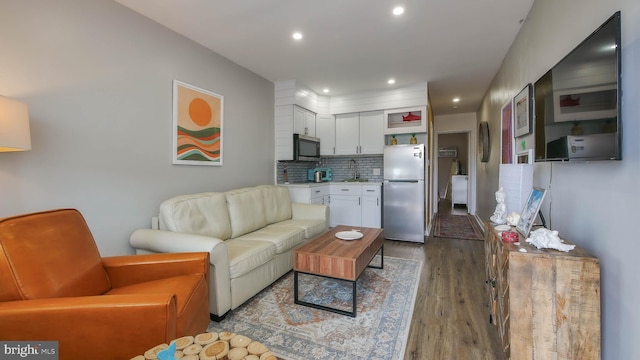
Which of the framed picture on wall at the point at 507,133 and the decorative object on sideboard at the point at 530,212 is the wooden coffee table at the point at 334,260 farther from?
the framed picture on wall at the point at 507,133

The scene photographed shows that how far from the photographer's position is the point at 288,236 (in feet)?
8.87

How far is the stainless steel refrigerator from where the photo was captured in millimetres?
4109

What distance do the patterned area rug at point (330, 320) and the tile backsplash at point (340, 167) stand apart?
2307 millimetres

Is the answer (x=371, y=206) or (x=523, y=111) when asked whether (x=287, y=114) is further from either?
(x=523, y=111)

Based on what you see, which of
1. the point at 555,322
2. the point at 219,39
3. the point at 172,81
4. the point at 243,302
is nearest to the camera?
the point at 555,322

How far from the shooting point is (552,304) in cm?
120

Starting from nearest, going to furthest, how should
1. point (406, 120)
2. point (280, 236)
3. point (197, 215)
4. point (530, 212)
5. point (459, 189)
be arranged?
point (530, 212)
point (197, 215)
point (280, 236)
point (406, 120)
point (459, 189)

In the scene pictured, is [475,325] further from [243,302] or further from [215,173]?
[215,173]

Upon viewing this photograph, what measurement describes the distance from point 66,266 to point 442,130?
24.1 ft

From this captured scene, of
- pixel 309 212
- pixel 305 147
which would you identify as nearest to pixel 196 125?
pixel 309 212

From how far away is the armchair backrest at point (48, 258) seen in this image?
1.17 metres

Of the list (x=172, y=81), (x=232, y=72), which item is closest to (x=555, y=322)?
(x=172, y=81)

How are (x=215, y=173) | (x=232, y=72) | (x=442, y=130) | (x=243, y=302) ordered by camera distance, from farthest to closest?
(x=442, y=130) < (x=232, y=72) < (x=215, y=173) < (x=243, y=302)

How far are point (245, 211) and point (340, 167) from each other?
8.75 ft
